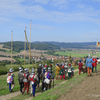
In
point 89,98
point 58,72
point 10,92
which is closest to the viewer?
point 89,98

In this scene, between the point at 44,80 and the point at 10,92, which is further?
the point at 10,92

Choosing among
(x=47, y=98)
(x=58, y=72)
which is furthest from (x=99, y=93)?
(x=58, y=72)

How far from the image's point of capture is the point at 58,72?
18.4 meters

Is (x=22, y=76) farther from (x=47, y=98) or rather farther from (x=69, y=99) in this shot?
(x=69, y=99)

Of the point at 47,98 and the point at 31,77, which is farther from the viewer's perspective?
the point at 31,77

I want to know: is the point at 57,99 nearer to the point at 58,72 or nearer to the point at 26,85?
the point at 26,85

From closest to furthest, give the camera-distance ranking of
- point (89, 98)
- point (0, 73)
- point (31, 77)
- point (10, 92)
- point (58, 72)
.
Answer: point (89, 98)
point (31, 77)
point (10, 92)
point (58, 72)
point (0, 73)

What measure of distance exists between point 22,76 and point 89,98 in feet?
18.5

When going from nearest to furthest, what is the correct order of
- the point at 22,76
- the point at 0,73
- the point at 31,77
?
1. the point at 31,77
2. the point at 22,76
3. the point at 0,73

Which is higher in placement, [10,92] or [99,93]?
[99,93]

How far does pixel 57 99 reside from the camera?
8.02 m

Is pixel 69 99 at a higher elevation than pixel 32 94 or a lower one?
higher

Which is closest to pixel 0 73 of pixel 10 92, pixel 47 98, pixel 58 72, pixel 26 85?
pixel 58 72

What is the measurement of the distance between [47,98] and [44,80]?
3450 millimetres
